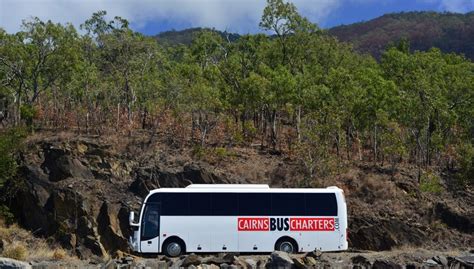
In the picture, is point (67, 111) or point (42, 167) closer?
point (42, 167)

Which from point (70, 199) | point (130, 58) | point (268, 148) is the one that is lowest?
point (70, 199)

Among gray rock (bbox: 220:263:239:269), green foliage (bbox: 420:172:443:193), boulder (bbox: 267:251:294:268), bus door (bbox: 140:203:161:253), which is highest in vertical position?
green foliage (bbox: 420:172:443:193)

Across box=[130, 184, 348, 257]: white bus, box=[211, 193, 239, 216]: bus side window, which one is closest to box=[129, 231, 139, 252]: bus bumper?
box=[130, 184, 348, 257]: white bus

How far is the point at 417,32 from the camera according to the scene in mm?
154750

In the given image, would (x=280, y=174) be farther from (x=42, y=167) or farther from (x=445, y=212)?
(x=42, y=167)

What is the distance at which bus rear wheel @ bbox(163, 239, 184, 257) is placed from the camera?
25.3 meters

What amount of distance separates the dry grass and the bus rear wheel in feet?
15.8

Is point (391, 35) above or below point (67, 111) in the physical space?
above

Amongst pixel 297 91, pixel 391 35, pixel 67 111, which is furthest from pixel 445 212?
pixel 391 35

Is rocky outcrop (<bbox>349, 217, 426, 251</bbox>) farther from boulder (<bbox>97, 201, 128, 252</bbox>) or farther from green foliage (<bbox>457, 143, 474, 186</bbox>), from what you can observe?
boulder (<bbox>97, 201, 128, 252</bbox>)

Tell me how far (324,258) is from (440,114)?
62.9 ft

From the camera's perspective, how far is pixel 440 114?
1535 inches

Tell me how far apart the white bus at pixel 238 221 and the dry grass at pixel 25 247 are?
4.08 meters

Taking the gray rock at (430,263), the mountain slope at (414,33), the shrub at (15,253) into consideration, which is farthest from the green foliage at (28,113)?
the mountain slope at (414,33)
